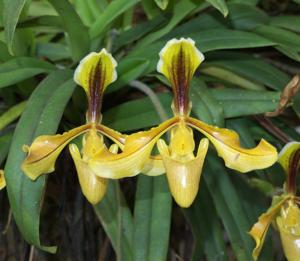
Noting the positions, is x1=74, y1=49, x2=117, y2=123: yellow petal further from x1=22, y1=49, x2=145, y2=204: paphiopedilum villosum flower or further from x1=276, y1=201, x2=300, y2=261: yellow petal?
x1=276, y1=201, x2=300, y2=261: yellow petal

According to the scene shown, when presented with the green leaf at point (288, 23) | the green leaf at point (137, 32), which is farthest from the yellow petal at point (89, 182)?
the green leaf at point (288, 23)

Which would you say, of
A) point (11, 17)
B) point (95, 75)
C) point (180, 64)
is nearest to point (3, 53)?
point (11, 17)

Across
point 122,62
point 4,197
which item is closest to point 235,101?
point 122,62

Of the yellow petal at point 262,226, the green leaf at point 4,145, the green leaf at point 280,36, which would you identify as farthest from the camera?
the green leaf at point 280,36

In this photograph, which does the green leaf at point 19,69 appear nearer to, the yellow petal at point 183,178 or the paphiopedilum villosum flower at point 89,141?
the paphiopedilum villosum flower at point 89,141

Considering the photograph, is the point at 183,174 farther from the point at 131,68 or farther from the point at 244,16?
the point at 244,16
